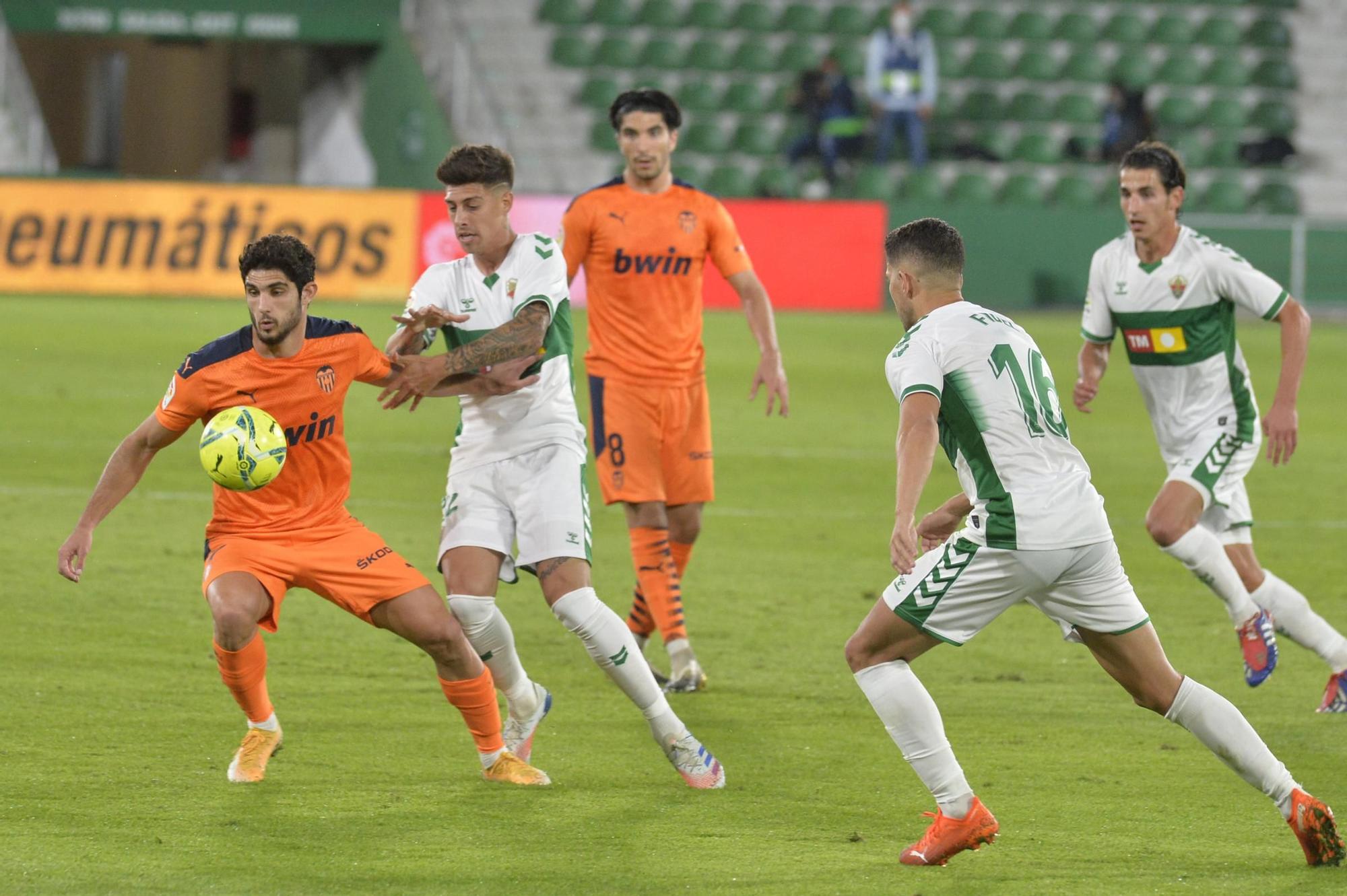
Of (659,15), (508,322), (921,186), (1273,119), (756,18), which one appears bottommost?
(921,186)

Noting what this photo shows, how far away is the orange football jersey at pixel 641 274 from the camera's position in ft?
25.3

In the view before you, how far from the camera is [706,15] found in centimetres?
2936

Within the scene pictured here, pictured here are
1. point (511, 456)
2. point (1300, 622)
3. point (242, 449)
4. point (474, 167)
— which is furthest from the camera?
point (1300, 622)

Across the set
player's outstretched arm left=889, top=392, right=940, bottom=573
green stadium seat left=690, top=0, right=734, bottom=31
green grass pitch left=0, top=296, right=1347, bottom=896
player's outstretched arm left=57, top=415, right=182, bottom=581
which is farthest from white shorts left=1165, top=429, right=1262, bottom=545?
green stadium seat left=690, top=0, right=734, bottom=31

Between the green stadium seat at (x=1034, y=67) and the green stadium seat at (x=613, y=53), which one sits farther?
the green stadium seat at (x=1034, y=67)

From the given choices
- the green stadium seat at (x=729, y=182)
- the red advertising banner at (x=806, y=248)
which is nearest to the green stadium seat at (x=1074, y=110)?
the green stadium seat at (x=729, y=182)

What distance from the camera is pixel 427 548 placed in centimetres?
991

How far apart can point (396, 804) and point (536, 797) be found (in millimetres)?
452

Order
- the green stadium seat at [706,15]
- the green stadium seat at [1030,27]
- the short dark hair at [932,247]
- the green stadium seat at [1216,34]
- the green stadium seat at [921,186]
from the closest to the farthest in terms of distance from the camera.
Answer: the short dark hair at [932,247] < the green stadium seat at [921,186] < the green stadium seat at [706,15] < the green stadium seat at [1030,27] < the green stadium seat at [1216,34]

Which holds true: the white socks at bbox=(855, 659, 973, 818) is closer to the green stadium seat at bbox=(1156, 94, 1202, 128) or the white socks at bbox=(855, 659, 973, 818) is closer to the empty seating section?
the empty seating section

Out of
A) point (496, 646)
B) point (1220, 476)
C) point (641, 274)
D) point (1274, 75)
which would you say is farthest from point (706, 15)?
point (496, 646)

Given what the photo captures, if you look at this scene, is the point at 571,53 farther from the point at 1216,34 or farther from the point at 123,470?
the point at 123,470

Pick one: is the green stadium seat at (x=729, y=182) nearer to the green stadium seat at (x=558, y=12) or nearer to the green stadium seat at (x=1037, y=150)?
the green stadium seat at (x=558, y=12)

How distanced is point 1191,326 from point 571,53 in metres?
22.1
